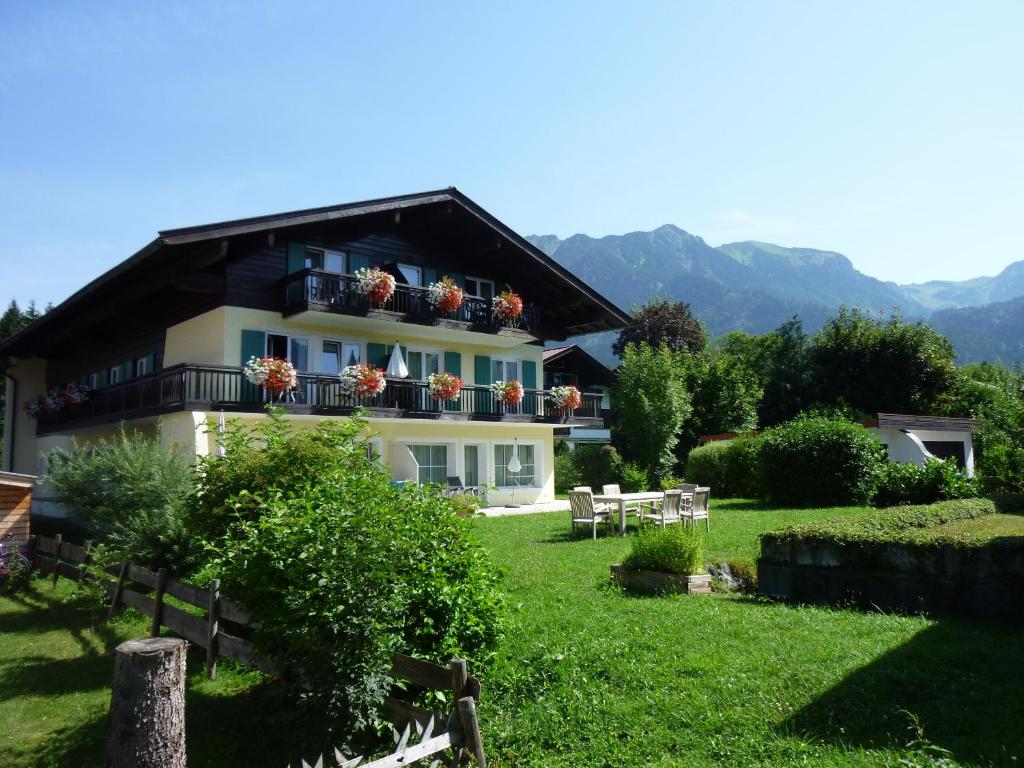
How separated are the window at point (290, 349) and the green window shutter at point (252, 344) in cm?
22

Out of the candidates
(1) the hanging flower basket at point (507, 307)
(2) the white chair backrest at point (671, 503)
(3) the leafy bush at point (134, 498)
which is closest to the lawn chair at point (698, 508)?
(2) the white chair backrest at point (671, 503)

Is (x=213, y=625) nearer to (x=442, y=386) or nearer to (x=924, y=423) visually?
(x=442, y=386)

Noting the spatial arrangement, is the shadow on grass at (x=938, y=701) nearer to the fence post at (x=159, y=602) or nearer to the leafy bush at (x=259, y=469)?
the leafy bush at (x=259, y=469)

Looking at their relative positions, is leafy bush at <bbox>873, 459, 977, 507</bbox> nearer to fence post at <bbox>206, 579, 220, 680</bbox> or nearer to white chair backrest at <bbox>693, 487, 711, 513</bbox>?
white chair backrest at <bbox>693, 487, 711, 513</bbox>

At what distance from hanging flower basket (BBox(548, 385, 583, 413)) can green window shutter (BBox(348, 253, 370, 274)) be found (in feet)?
24.7

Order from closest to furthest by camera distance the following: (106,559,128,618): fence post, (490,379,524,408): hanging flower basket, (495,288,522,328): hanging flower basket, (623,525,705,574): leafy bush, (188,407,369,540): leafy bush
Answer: (188,407,369,540): leafy bush
(623,525,705,574): leafy bush
(106,559,128,618): fence post
(495,288,522,328): hanging flower basket
(490,379,524,408): hanging flower basket

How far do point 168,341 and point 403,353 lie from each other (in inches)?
265

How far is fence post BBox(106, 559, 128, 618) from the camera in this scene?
10.1 metres

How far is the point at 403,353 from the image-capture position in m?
23.0

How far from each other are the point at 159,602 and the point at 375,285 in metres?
12.8

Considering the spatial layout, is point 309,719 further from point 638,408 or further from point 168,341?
point 638,408

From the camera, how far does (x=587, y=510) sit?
14477mm

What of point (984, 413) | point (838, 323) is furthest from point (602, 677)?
point (838, 323)

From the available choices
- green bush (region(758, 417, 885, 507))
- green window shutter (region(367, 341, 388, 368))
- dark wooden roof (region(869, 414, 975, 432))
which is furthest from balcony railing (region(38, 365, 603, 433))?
dark wooden roof (region(869, 414, 975, 432))
